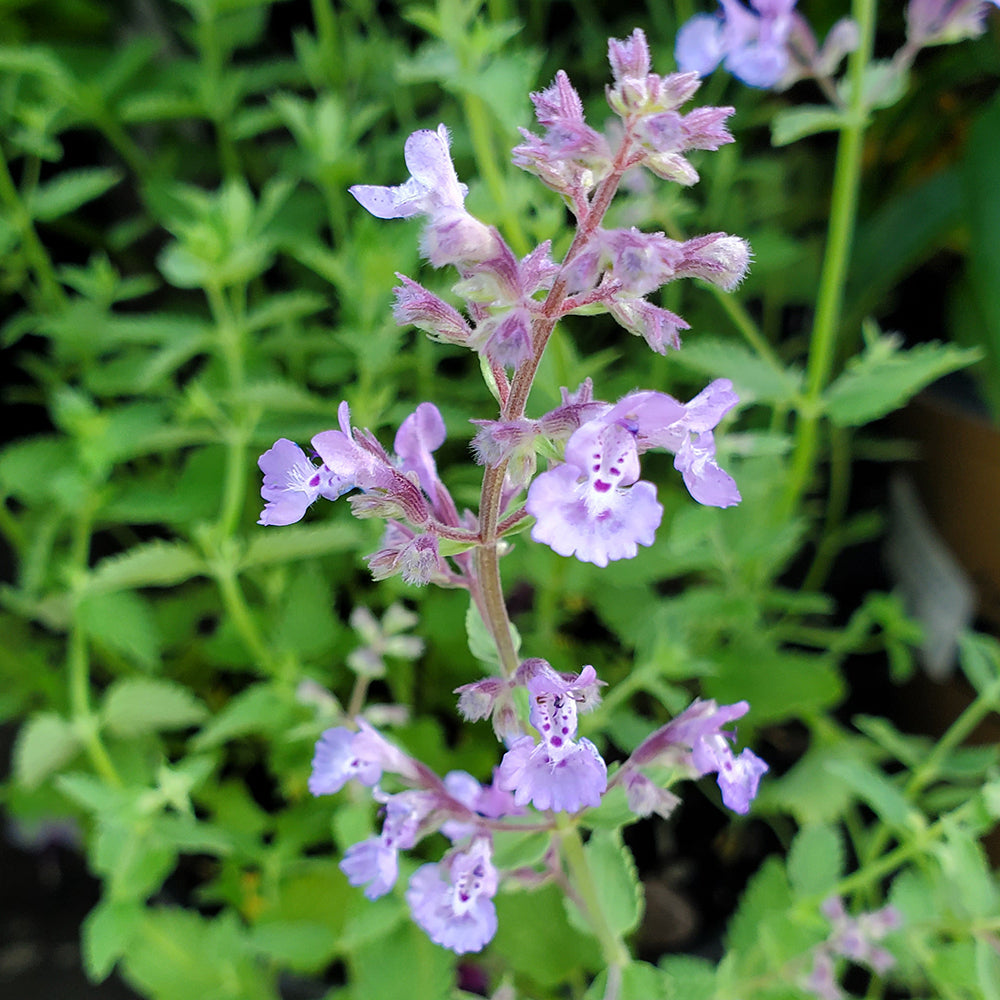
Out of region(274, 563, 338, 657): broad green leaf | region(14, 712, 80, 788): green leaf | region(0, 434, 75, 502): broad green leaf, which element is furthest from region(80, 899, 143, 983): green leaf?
region(0, 434, 75, 502): broad green leaf

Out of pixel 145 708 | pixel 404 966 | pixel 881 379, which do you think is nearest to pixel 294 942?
pixel 404 966

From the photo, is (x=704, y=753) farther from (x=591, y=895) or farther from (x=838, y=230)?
(x=838, y=230)

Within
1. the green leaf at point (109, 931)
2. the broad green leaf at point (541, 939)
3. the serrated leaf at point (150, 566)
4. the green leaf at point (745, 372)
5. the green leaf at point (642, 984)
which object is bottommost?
the broad green leaf at point (541, 939)

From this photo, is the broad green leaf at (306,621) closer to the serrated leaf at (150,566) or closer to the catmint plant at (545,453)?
the serrated leaf at (150,566)

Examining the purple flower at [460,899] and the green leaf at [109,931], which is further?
the green leaf at [109,931]

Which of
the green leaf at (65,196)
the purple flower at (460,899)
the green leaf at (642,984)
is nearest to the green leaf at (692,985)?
the green leaf at (642,984)

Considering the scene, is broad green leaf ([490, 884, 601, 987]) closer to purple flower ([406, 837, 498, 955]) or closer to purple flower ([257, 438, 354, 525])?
purple flower ([406, 837, 498, 955])

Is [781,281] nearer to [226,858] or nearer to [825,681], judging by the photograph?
[825,681]
